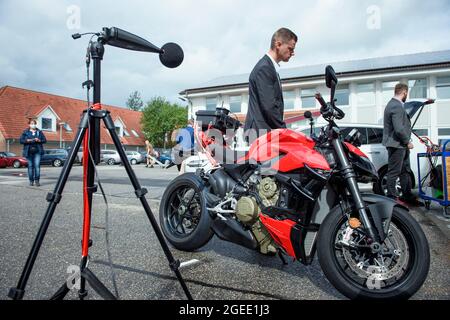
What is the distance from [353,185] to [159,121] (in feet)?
153

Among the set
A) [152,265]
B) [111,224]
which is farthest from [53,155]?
[152,265]

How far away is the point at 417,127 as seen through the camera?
21297 mm

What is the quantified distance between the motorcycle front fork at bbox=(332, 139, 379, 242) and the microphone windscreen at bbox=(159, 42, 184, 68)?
1164 mm

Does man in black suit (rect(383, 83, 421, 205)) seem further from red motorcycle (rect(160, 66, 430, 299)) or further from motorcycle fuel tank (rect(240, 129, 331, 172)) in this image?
motorcycle fuel tank (rect(240, 129, 331, 172))

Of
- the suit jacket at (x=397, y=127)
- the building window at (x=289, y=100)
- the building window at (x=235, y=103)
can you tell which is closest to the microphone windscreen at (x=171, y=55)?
the suit jacket at (x=397, y=127)

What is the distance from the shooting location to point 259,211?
2326 mm

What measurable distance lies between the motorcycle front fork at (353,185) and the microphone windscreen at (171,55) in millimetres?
1164

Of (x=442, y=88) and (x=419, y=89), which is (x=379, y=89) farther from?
(x=442, y=88)

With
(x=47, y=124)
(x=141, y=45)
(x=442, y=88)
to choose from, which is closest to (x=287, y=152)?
(x=141, y=45)

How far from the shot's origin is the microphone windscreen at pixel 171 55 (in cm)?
181

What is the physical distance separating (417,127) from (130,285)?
23.7 m

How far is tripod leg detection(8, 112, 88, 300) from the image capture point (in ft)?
4.48
